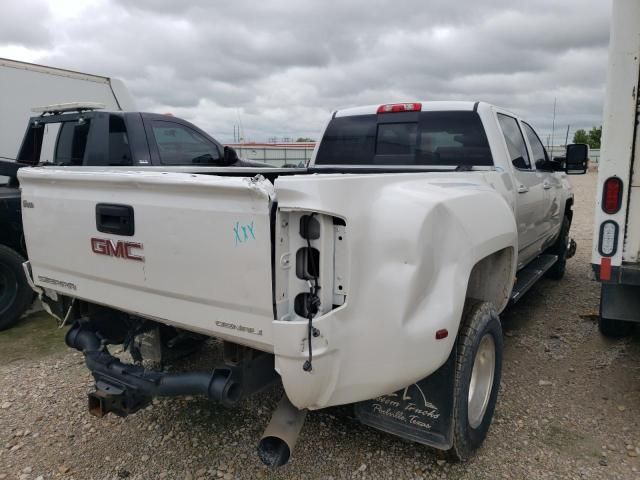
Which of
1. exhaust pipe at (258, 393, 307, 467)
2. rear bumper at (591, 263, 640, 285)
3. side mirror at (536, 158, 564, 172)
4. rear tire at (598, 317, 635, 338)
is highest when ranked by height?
side mirror at (536, 158, 564, 172)

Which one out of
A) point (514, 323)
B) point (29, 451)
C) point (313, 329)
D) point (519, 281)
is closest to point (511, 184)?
point (519, 281)

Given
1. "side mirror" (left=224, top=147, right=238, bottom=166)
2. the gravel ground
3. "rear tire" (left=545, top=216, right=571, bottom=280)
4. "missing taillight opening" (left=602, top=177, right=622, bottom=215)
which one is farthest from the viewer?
"side mirror" (left=224, top=147, right=238, bottom=166)

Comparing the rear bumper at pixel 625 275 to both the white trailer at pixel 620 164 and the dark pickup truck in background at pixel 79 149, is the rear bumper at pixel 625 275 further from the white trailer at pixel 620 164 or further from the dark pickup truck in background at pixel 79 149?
the dark pickup truck in background at pixel 79 149

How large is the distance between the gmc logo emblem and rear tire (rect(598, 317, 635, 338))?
3.89 metres

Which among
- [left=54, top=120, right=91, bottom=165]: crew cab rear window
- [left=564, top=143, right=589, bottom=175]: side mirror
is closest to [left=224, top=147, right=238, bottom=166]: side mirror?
[left=54, top=120, right=91, bottom=165]: crew cab rear window

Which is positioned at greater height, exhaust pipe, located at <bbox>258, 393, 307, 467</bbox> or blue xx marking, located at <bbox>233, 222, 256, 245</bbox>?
blue xx marking, located at <bbox>233, 222, 256, 245</bbox>

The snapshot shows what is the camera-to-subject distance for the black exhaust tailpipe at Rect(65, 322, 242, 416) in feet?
7.90

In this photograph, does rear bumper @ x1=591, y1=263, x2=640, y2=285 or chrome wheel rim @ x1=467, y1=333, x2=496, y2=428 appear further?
rear bumper @ x1=591, y1=263, x2=640, y2=285

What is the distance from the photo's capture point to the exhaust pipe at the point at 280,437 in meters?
2.36

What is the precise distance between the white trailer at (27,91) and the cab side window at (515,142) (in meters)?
5.54

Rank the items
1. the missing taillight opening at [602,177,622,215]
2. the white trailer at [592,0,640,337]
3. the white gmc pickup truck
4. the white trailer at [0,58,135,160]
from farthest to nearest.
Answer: the white trailer at [0,58,135,160], the missing taillight opening at [602,177,622,215], the white trailer at [592,0,640,337], the white gmc pickup truck

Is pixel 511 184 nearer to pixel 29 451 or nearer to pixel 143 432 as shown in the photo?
pixel 143 432

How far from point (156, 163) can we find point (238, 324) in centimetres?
404

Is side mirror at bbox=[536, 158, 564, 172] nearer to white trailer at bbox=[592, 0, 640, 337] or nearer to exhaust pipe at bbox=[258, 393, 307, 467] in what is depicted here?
white trailer at bbox=[592, 0, 640, 337]
